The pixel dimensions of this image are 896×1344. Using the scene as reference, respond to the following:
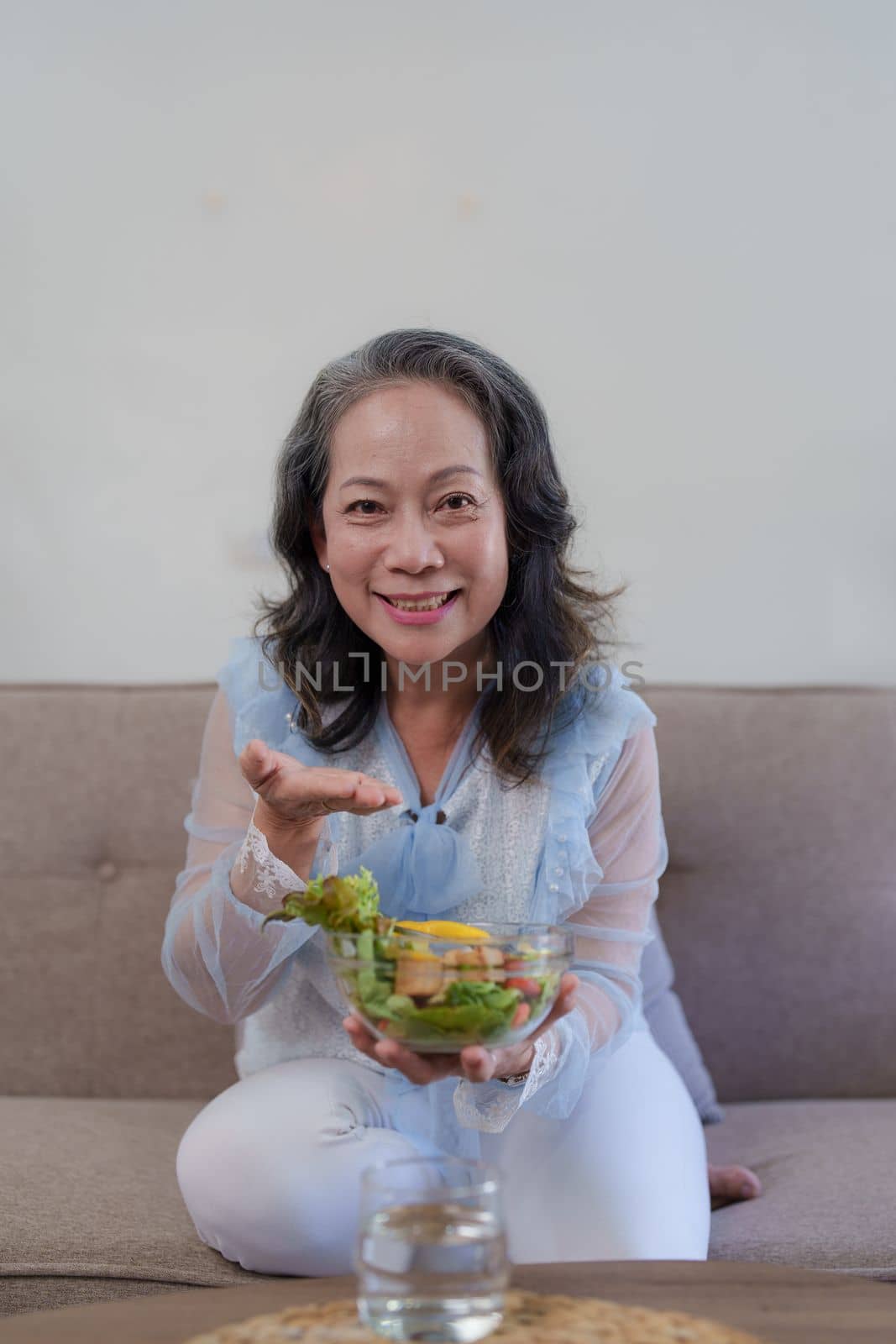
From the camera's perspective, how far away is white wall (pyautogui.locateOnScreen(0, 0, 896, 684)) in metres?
2.33

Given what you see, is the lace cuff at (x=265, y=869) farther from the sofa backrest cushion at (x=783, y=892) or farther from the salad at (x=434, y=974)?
the sofa backrest cushion at (x=783, y=892)

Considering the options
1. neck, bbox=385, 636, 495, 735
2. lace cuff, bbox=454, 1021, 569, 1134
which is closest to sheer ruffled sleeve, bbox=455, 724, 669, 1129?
lace cuff, bbox=454, 1021, 569, 1134

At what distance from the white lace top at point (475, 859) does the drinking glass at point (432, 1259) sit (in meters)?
0.62

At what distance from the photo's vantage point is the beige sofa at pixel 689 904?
Answer: 5.74ft

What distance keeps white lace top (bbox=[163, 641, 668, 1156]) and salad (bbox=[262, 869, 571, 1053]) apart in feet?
1.25

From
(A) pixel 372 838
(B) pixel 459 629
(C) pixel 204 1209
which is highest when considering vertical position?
(B) pixel 459 629

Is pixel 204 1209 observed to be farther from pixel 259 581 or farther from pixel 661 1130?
pixel 259 581

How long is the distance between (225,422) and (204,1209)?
1.51 meters

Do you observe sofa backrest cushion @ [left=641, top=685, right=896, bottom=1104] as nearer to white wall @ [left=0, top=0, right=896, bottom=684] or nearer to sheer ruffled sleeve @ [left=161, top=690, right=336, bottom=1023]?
white wall @ [left=0, top=0, right=896, bottom=684]

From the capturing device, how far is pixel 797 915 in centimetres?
178

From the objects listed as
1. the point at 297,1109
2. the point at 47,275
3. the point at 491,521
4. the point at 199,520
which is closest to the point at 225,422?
the point at 199,520

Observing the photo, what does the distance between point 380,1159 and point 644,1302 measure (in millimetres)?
506

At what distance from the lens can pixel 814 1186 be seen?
55.0 inches

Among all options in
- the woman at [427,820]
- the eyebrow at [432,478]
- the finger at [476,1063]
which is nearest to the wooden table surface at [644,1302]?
the finger at [476,1063]
